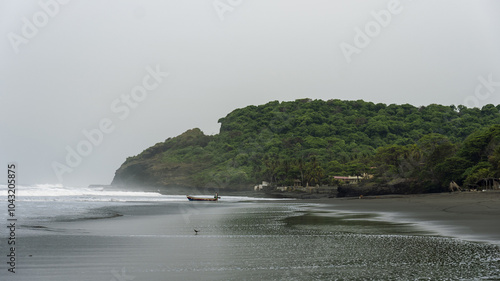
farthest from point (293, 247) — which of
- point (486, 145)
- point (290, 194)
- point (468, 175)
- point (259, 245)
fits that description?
point (290, 194)

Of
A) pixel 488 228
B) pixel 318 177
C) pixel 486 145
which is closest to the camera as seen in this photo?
pixel 488 228

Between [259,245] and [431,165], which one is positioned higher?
[431,165]

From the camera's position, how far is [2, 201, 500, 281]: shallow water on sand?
47.2 feet

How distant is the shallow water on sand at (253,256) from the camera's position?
14.4 m

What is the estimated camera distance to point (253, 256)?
1794 centimetres

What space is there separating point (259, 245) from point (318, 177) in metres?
126

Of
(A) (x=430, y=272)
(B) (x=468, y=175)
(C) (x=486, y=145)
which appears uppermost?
(C) (x=486, y=145)

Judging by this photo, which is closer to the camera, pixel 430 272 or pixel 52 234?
pixel 430 272

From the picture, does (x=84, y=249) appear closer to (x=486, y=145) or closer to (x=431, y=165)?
(x=486, y=145)

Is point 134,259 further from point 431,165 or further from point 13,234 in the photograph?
point 431,165

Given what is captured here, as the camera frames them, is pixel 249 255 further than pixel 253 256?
Yes

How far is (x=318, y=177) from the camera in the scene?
145 m

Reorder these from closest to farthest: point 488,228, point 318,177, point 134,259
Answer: point 134,259
point 488,228
point 318,177

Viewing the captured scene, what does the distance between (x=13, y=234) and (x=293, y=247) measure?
46.3 feet
